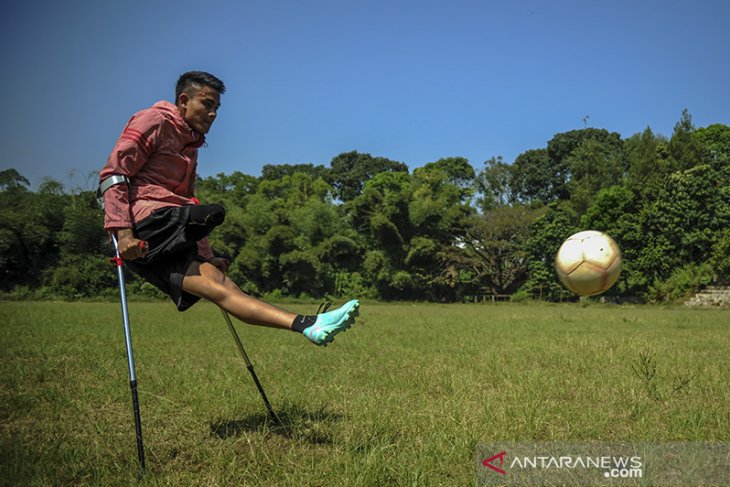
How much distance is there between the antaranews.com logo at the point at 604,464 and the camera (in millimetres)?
2838

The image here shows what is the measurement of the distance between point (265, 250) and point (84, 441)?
118 feet

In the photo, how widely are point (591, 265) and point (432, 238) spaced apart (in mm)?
33357

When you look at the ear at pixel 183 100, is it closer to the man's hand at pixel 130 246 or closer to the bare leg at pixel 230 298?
the man's hand at pixel 130 246

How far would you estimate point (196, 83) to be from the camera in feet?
12.0

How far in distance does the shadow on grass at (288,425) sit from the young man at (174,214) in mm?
948

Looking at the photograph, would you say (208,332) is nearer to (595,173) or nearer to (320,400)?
(320,400)

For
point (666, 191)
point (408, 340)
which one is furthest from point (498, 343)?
point (666, 191)

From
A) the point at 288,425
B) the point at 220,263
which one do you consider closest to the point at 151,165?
the point at 220,263

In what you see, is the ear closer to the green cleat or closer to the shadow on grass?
the green cleat

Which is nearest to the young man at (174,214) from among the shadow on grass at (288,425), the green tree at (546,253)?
the shadow on grass at (288,425)

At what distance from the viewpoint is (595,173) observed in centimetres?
5181

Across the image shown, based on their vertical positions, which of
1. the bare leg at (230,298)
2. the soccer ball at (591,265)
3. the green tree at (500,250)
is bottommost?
the bare leg at (230,298)

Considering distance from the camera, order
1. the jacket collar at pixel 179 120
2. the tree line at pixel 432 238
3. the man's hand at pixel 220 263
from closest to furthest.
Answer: the jacket collar at pixel 179 120 < the man's hand at pixel 220 263 < the tree line at pixel 432 238

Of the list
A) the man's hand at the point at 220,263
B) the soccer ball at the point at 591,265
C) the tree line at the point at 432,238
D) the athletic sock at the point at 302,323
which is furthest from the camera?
the tree line at the point at 432,238
